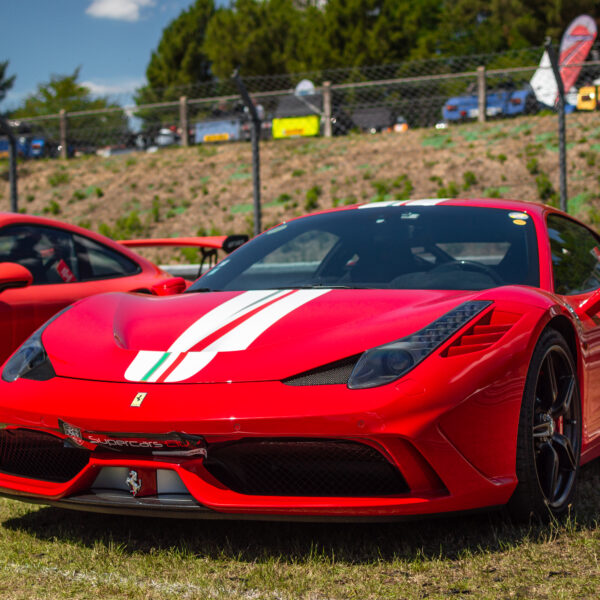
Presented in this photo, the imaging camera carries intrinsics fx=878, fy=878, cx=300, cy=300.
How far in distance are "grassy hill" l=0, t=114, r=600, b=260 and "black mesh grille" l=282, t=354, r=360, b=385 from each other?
13.9 m

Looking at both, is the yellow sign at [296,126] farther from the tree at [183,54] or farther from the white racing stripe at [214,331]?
the tree at [183,54]

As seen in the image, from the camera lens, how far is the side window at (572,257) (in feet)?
11.3

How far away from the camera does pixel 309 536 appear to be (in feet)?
9.08

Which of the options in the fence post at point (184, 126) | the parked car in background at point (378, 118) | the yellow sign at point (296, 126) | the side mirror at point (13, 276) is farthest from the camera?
the fence post at point (184, 126)

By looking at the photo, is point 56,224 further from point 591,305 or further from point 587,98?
point 587,98

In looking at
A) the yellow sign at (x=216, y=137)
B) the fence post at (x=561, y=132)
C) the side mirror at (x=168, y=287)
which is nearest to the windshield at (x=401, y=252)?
the side mirror at (x=168, y=287)

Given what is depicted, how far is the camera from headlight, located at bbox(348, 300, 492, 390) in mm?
2438

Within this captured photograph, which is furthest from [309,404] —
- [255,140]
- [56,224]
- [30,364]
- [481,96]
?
[481,96]

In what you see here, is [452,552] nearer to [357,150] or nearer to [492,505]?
[492,505]

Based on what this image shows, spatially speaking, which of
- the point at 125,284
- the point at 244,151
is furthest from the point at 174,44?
the point at 125,284

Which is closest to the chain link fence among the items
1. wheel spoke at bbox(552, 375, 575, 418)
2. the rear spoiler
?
the rear spoiler

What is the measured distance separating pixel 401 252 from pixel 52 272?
6.65 feet

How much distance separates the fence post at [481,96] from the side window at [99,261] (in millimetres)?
15698

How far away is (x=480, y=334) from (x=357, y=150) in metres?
18.2
